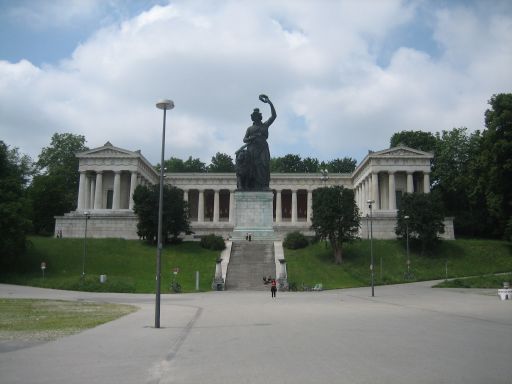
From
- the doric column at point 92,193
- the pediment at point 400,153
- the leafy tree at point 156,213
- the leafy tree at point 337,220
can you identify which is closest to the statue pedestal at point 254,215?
the leafy tree at point 337,220

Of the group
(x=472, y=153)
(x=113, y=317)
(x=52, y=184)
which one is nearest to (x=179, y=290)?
(x=113, y=317)

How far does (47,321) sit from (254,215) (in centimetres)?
3635

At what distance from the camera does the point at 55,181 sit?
283 ft

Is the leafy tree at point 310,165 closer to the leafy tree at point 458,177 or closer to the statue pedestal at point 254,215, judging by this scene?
the leafy tree at point 458,177

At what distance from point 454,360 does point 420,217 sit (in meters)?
50.8

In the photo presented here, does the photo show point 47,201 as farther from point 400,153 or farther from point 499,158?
point 499,158

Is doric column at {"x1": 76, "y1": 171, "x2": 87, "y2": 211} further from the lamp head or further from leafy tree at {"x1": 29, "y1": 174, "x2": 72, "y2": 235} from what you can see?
the lamp head

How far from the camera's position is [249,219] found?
177 ft

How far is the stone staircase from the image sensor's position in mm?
43531

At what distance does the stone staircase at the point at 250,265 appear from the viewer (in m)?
43.5

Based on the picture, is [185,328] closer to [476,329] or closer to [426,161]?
[476,329]

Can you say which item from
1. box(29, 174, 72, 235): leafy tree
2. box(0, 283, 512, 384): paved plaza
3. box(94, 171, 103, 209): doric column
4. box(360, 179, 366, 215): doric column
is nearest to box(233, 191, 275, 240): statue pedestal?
box(0, 283, 512, 384): paved plaza

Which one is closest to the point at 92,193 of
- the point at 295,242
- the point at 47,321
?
the point at 295,242

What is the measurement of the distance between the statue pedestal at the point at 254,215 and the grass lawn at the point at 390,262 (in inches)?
174
